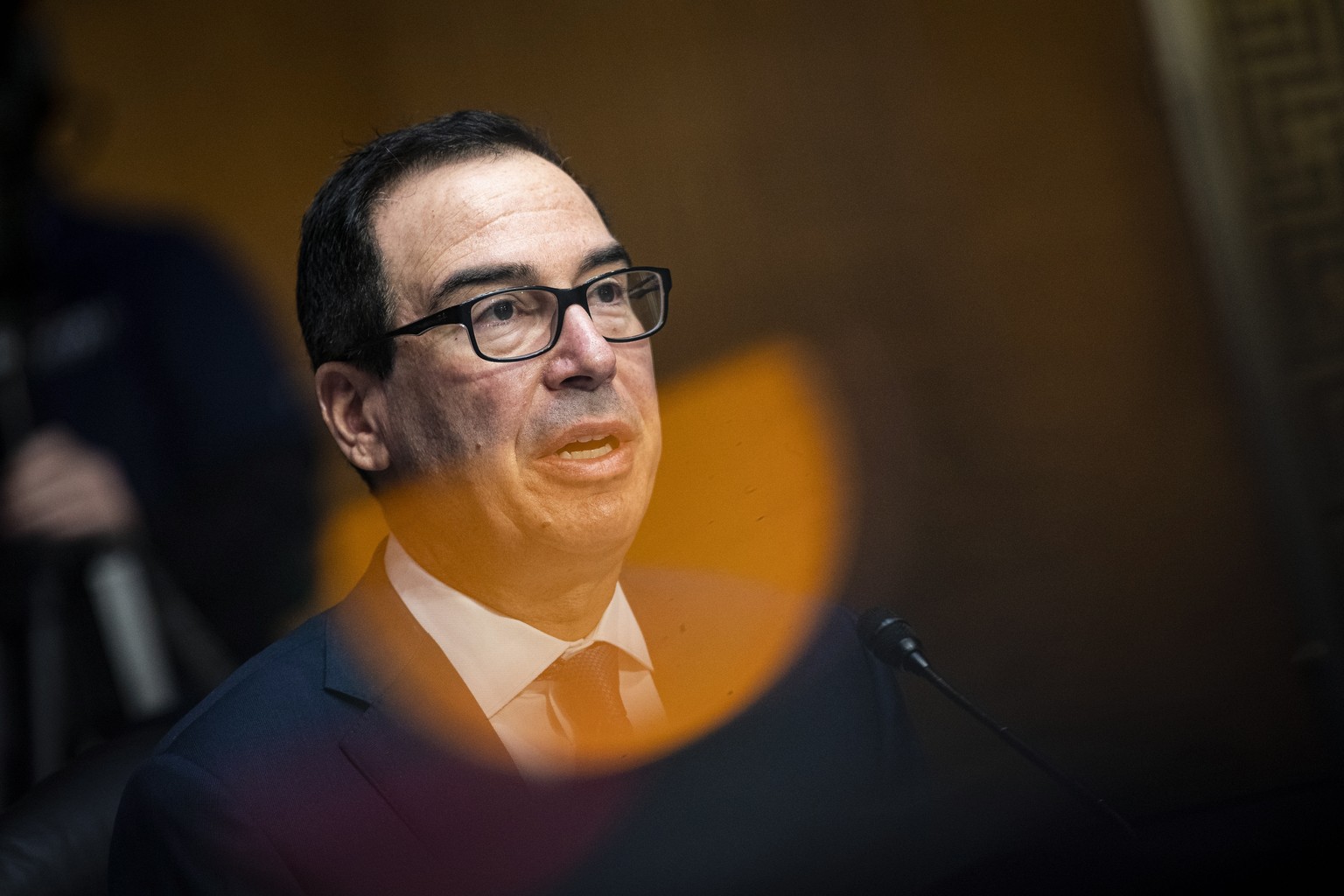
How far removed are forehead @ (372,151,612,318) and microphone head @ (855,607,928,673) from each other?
29 cm

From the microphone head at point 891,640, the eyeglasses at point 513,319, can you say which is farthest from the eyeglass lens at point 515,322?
the microphone head at point 891,640

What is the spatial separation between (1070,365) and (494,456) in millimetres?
719

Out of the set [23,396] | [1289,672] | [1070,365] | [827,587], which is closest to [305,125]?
[23,396]

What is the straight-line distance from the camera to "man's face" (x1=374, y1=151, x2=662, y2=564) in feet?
1.96

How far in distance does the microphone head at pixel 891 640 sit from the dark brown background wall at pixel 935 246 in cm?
20

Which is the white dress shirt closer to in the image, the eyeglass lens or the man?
the man

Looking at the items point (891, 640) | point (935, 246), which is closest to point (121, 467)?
point (891, 640)

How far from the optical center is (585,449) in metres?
0.60

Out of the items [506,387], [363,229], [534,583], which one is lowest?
[534,583]

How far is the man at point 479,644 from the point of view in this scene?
585 mm

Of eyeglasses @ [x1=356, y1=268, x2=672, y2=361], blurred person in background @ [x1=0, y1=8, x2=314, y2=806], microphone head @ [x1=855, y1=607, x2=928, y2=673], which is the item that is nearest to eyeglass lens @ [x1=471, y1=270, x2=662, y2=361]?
eyeglasses @ [x1=356, y1=268, x2=672, y2=361]

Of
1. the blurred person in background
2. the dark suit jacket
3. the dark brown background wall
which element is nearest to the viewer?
the dark suit jacket

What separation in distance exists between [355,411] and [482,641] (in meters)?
0.17

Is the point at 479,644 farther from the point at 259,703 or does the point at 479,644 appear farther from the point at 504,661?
the point at 259,703
